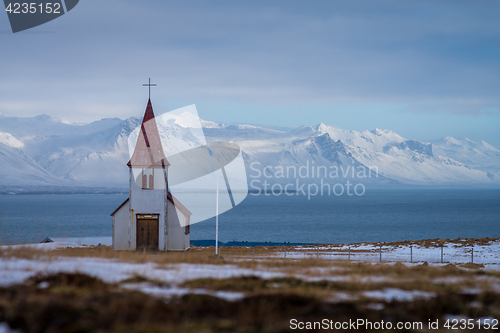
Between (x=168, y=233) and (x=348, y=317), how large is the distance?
2731 centimetres

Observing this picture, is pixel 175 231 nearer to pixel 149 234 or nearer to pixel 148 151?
pixel 149 234

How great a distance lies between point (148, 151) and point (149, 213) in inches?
190

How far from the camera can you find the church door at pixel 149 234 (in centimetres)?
3481

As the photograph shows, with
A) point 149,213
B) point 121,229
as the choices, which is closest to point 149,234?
point 149,213

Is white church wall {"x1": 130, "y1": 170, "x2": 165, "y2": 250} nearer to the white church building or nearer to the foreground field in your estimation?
the white church building

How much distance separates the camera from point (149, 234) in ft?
115

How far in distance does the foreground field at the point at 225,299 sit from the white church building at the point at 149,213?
19.9 metres

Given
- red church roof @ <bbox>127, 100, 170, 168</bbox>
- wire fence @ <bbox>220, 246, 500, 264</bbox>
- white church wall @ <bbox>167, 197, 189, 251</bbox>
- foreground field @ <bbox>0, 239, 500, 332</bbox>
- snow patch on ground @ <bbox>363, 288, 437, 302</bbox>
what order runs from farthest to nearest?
red church roof @ <bbox>127, 100, 170, 168</bbox> → white church wall @ <bbox>167, 197, 189, 251</bbox> → wire fence @ <bbox>220, 246, 500, 264</bbox> → snow patch on ground @ <bbox>363, 288, 437, 302</bbox> → foreground field @ <bbox>0, 239, 500, 332</bbox>

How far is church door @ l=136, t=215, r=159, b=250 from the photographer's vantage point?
34.8 metres

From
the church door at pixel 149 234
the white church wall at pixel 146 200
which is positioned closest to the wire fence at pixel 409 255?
the church door at pixel 149 234

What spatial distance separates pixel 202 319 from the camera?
8.85m

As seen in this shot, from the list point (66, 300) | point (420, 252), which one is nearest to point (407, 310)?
point (66, 300)

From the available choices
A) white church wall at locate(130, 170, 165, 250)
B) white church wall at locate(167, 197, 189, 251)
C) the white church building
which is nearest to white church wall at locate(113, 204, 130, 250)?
the white church building

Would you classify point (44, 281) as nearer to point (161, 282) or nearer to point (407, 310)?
point (161, 282)
